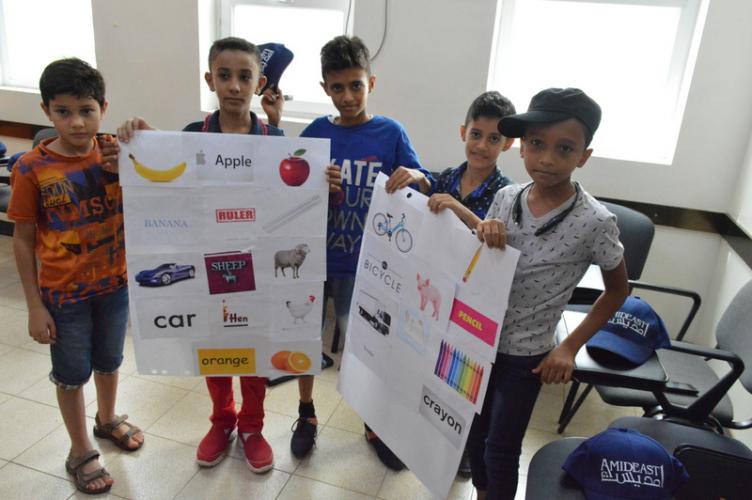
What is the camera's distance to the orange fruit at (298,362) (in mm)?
1694

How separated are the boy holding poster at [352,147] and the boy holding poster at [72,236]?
68cm

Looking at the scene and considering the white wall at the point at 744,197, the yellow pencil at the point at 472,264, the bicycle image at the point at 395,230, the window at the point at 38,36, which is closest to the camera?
the yellow pencil at the point at 472,264

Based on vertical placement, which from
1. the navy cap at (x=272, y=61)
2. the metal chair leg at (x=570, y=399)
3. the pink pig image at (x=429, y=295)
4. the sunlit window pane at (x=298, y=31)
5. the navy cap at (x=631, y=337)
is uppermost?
the sunlit window pane at (x=298, y=31)

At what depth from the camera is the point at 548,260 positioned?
120 centimetres

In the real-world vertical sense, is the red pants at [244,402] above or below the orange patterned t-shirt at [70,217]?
below

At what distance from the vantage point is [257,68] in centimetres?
162

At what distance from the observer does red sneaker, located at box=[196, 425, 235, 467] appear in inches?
71.7

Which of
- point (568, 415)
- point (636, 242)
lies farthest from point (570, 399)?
point (636, 242)

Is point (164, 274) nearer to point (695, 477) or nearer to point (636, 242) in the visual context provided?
point (695, 477)

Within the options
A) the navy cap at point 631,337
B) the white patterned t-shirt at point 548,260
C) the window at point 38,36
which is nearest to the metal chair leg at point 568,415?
the navy cap at point 631,337

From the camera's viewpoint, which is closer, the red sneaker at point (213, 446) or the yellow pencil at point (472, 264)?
the yellow pencil at point (472, 264)

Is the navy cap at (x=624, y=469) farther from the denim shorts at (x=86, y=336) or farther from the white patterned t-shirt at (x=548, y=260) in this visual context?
the denim shorts at (x=86, y=336)

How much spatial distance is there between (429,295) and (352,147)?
1.96 ft

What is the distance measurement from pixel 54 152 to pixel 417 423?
1352 millimetres
